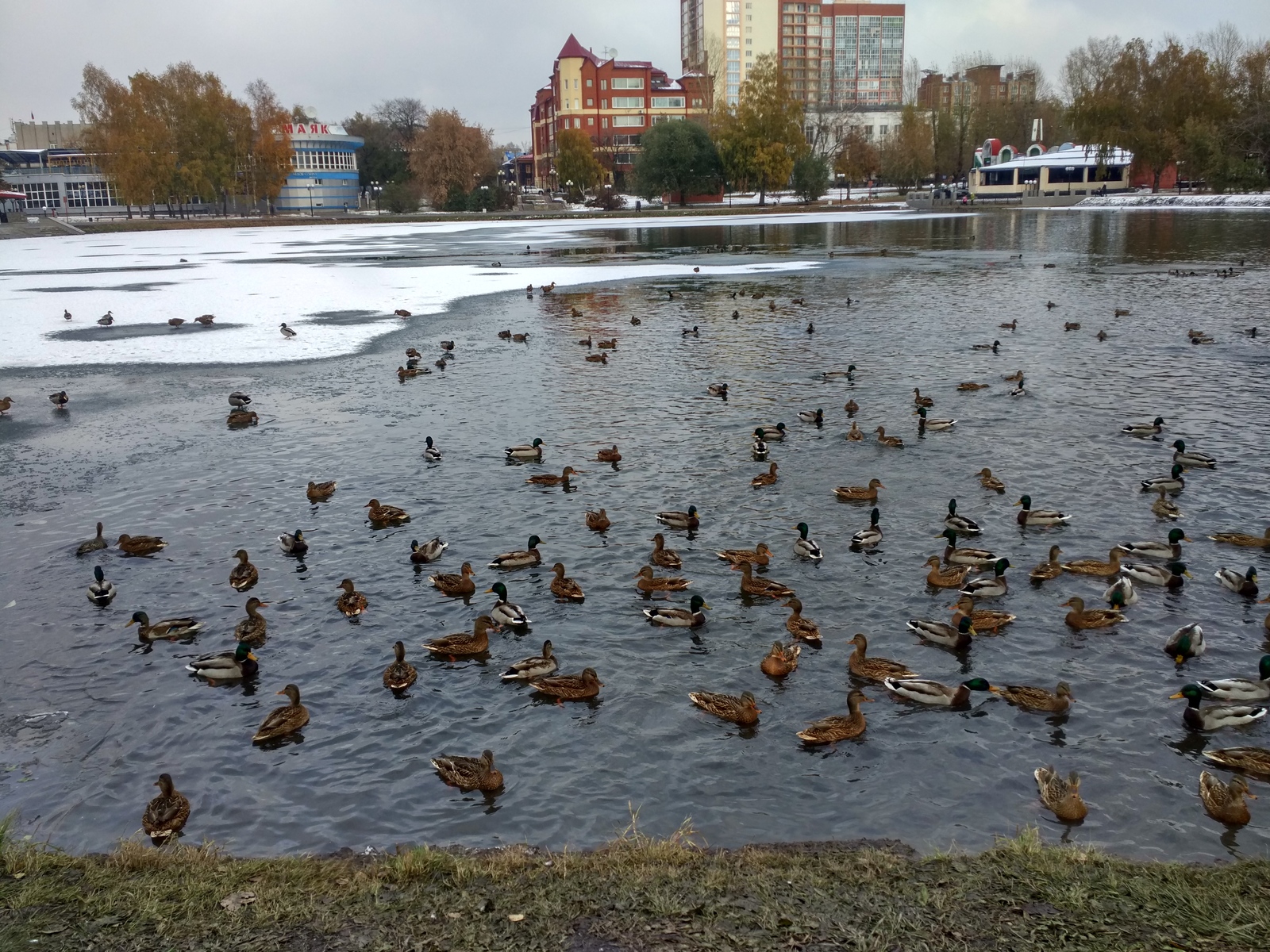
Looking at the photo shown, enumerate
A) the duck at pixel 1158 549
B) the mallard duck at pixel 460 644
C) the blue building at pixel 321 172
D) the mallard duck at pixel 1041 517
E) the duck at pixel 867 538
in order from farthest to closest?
the blue building at pixel 321 172 < the mallard duck at pixel 1041 517 < the duck at pixel 867 538 < the duck at pixel 1158 549 < the mallard duck at pixel 460 644

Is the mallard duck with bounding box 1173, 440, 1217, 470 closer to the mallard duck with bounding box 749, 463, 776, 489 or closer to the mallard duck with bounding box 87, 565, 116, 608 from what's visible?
the mallard duck with bounding box 749, 463, 776, 489

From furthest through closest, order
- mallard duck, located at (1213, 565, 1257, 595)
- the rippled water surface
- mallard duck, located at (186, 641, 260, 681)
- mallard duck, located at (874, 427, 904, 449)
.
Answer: mallard duck, located at (874, 427, 904, 449) → mallard duck, located at (1213, 565, 1257, 595) → mallard duck, located at (186, 641, 260, 681) → the rippled water surface

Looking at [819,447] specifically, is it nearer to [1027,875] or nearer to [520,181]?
[1027,875]

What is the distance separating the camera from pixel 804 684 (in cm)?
1019

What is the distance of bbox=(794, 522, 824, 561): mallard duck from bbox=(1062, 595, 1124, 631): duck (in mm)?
3250

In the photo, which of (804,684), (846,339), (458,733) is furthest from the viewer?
(846,339)

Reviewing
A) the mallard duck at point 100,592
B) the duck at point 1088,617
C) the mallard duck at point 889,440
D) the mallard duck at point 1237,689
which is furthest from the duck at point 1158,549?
the mallard duck at point 100,592

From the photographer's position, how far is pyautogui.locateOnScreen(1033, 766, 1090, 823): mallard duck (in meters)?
7.79

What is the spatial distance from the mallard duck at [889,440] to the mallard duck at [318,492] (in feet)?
33.2

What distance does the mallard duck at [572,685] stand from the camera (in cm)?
998

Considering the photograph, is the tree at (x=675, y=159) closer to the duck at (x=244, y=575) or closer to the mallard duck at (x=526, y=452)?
the mallard duck at (x=526, y=452)

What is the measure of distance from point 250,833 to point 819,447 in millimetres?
12984

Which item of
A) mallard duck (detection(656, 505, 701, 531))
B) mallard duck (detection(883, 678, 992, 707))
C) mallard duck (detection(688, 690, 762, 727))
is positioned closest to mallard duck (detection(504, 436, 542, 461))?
mallard duck (detection(656, 505, 701, 531))

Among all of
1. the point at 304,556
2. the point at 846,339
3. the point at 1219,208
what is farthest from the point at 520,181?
the point at 304,556
